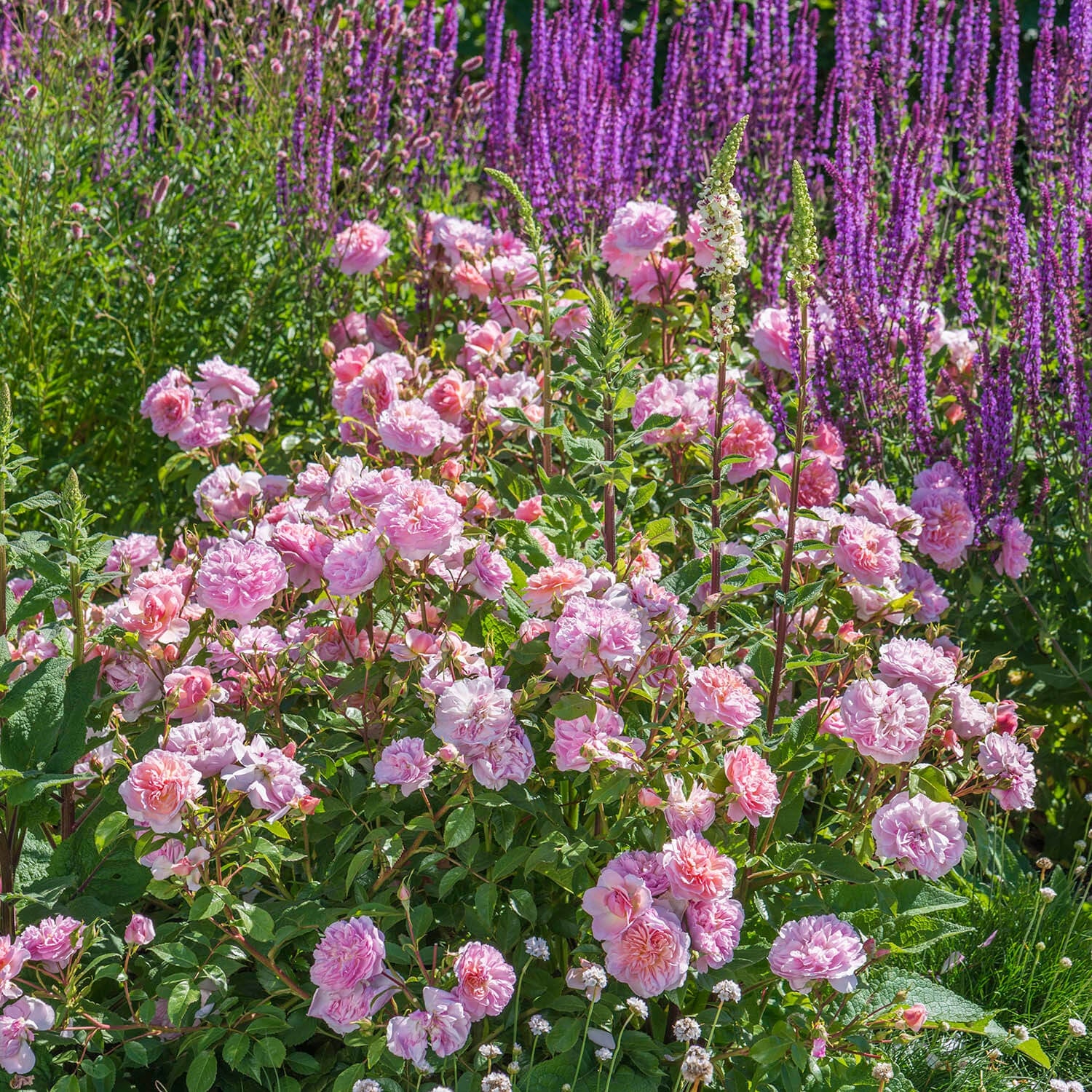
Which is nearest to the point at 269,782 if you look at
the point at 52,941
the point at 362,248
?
the point at 52,941

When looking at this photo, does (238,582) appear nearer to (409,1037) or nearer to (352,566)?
(352,566)

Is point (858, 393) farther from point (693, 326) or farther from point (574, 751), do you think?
point (574, 751)

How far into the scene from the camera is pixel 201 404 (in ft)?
9.41

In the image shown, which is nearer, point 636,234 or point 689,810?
point 689,810

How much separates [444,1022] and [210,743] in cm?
53

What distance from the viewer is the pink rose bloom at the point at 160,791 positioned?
1.70m

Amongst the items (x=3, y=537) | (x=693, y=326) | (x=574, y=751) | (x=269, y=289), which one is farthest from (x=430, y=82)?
(x=574, y=751)

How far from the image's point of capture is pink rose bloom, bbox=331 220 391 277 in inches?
133

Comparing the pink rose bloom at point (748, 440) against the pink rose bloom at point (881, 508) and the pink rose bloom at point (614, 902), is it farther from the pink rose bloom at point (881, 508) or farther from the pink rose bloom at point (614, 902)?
the pink rose bloom at point (614, 902)

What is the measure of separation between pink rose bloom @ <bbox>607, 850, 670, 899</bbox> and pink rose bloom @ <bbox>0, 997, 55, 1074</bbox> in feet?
2.72

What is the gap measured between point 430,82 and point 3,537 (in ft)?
11.2

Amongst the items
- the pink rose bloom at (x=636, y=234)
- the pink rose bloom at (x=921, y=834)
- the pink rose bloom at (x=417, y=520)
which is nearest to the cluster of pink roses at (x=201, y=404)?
the pink rose bloom at (x=636, y=234)

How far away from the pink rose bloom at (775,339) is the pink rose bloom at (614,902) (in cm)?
146

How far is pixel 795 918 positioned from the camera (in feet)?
6.61
